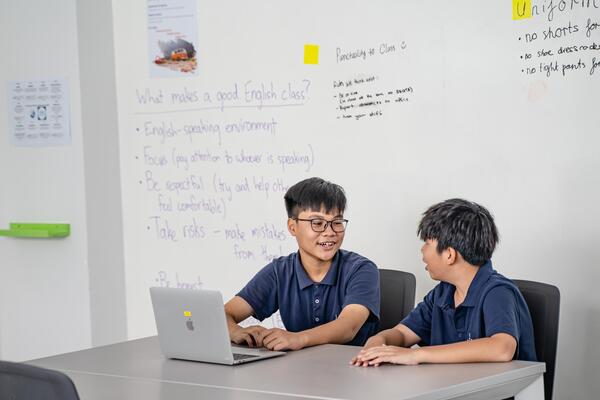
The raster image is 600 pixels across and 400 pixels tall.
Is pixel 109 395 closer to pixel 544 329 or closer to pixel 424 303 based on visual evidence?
pixel 424 303

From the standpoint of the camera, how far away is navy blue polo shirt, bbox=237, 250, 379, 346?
2902 millimetres

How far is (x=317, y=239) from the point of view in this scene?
2.94 m

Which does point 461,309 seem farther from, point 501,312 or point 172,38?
point 172,38

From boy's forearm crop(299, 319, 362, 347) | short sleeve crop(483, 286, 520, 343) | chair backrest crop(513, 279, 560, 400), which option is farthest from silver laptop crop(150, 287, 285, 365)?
chair backrest crop(513, 279, 560, 400)

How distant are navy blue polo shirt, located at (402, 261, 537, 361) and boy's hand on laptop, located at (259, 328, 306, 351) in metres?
0.33

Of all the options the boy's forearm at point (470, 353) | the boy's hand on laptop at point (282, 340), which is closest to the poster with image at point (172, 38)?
the boy's hand on laptop at point (282, 340)

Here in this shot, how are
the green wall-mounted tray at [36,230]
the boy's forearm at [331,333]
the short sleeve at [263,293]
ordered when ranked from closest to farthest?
the boy's forearm at [331,333] < the short sleeve at [263,293] < the green wall-mounted tray at [36,230]

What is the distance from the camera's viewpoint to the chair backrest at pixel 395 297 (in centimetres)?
305

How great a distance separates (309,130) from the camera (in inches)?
157

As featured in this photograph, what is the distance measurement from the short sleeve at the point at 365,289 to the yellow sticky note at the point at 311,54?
1292mm

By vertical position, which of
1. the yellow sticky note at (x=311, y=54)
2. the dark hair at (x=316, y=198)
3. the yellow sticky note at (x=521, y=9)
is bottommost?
the dark hair at (x=316, y=198)

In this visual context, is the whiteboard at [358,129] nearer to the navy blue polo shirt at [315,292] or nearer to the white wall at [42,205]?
the white wall at [42,205]

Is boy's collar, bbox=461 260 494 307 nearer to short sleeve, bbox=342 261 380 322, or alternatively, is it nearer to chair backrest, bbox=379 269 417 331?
short sleeve, bbox=342 261 380 322

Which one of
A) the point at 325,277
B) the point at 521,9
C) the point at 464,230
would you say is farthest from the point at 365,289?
the point at 521,9
